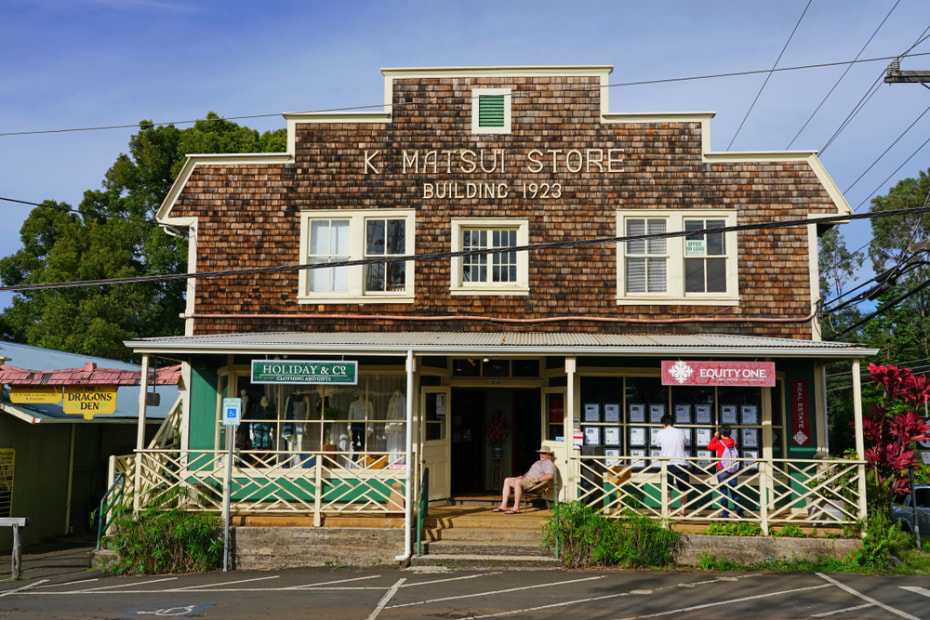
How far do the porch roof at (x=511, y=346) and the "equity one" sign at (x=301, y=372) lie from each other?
0.20 m

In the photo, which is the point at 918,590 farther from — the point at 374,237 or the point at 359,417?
the point at 374,237

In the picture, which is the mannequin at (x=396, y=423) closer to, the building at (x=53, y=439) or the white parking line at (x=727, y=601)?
the building at (x=53, y=439)

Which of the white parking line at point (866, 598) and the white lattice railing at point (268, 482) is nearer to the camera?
the white parking line at point (866, 598)

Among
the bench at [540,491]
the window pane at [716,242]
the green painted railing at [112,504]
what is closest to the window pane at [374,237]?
the bench at [540,491]

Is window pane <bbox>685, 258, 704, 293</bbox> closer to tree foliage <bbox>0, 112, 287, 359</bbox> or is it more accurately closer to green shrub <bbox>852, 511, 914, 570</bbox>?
green shrub <bbox>852, 511, 914, 570</bbox>

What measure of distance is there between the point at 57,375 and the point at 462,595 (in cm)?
844

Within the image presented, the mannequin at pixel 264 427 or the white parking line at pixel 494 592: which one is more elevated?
the mannequin at pixel 264 427

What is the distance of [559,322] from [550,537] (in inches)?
160

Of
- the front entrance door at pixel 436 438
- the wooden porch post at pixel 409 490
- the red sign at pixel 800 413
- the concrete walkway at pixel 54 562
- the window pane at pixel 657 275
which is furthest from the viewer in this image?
the window pane at pixel 657 275

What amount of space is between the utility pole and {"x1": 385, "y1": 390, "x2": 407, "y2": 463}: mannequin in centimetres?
946

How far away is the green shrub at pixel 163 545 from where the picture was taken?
A: 11500mm

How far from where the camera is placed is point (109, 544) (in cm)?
1171

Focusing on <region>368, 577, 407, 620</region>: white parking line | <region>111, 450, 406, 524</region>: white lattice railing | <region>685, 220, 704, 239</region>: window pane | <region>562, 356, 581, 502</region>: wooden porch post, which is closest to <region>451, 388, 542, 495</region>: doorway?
<region>562, 356, 581, 502</region>: wooden porch post

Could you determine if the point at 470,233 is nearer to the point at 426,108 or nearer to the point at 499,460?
the point at 426,108
